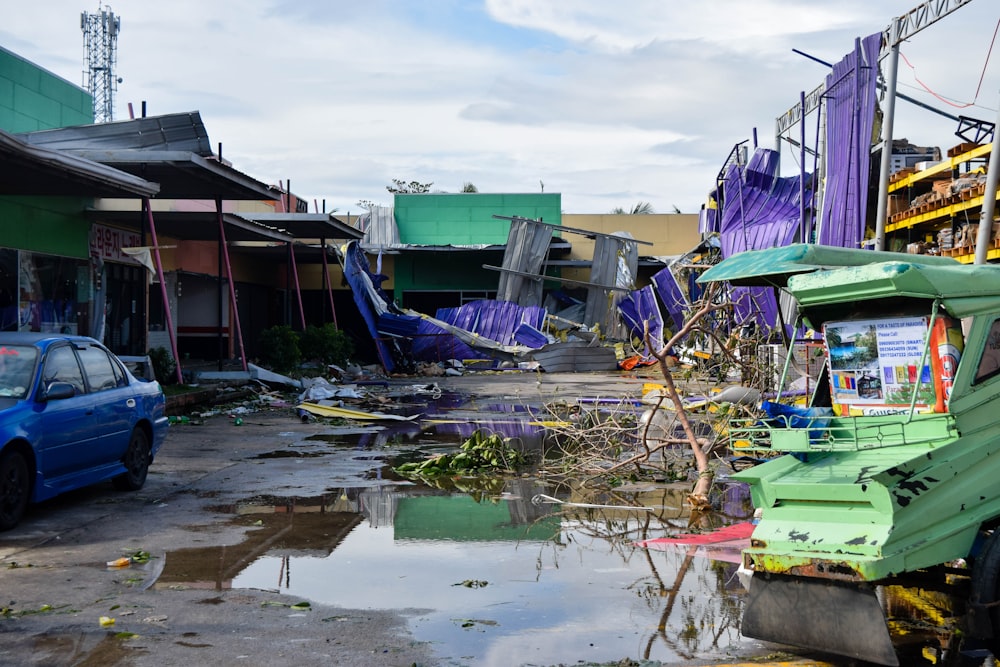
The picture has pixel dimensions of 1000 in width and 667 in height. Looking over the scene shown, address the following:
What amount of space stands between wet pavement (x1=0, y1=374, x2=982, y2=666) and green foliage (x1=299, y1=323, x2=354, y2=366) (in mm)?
14627

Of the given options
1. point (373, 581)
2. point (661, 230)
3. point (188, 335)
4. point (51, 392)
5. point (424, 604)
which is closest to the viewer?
point (424, 604)

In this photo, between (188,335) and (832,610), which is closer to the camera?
(832,610)

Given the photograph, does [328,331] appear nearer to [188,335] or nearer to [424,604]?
[188,335]

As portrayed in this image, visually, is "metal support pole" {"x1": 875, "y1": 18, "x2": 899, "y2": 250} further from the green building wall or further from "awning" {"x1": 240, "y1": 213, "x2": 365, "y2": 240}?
the green building wall

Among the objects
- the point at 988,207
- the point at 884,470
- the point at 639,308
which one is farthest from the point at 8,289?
the point at 639,308

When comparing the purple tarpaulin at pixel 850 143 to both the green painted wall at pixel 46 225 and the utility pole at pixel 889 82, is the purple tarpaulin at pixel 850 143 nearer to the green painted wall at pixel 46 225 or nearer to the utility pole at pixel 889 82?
the utility pole at pixel 889 82

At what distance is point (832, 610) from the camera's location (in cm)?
490

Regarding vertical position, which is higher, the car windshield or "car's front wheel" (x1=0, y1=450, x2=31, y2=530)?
the car windshield

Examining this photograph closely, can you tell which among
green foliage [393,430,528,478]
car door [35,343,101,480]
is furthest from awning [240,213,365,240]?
car door [35,343,101,480]

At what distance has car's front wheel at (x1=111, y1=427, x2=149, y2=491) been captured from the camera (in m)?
9.98

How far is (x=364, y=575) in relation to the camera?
6.96m

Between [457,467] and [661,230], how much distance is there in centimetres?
2766

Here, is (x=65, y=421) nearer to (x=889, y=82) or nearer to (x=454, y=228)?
(x=889, y=82)

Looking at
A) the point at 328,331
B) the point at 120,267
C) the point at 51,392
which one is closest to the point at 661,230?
the point at 328,331
